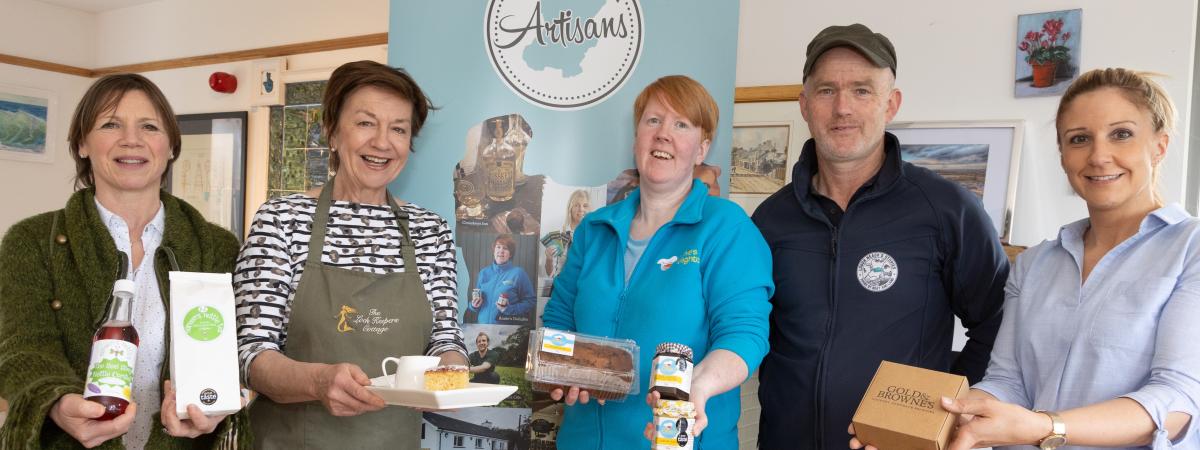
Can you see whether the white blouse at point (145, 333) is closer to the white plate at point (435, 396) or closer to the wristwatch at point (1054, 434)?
the white plate at point (435, 396)

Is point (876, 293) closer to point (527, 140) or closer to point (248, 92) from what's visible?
point (527, 140)

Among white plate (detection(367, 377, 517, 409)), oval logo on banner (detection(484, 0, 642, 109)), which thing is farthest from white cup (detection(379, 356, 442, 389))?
oval logo on banner (detection(484, 0, 642, 109))

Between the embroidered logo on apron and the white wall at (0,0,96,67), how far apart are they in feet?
17.0

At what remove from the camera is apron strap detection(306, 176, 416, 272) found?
86.7 inches

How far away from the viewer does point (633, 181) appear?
2707 millimetres

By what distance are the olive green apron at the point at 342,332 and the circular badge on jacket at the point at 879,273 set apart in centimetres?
114

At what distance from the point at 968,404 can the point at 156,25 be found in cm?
593

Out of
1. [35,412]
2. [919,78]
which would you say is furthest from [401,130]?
[919,78]

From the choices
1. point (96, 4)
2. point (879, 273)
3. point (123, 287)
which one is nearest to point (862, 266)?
point (879, 273)

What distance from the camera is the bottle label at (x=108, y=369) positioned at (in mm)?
1709

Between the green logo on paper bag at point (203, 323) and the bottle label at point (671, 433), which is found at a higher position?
the green logo on paper bag at point (203, 323)

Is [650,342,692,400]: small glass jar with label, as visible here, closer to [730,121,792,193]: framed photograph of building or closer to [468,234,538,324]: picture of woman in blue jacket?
[468,234,538,324]: picture of woman in blue jacket

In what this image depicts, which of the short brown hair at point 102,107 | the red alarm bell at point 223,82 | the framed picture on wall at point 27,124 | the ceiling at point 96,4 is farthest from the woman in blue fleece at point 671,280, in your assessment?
the framed picture on wall at point 27,124

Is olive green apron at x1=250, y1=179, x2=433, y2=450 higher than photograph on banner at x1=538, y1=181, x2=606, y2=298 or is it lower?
lower
